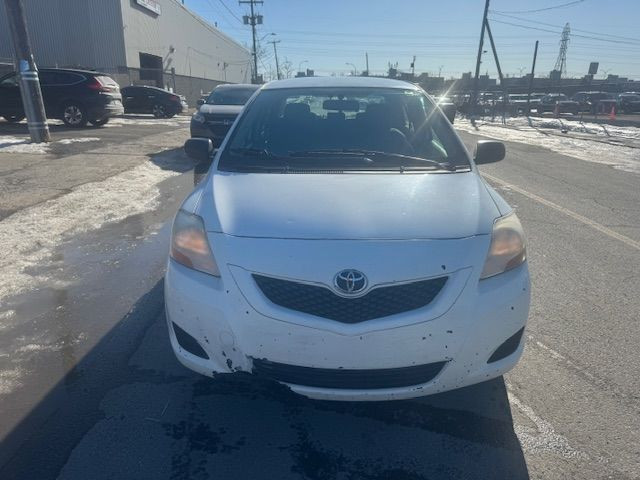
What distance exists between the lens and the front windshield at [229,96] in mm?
12148

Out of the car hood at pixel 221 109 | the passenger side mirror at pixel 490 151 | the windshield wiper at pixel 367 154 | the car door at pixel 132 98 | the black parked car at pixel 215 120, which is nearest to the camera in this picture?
the windshield wiper at pixel 367 154

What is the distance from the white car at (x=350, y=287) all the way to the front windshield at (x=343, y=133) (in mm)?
478

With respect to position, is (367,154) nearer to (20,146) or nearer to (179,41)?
(20,146)

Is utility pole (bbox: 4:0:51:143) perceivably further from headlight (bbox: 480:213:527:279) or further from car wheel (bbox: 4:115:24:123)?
headlight (bbox: 480:213:527:279)

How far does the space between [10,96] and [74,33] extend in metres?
19.9

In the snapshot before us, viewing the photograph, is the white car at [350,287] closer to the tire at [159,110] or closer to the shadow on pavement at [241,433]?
the shadow on pavement at [241,433]

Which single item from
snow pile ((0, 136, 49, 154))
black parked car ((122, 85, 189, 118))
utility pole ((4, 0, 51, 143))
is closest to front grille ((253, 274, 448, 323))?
snow pile ((0, 136, 49, 154))

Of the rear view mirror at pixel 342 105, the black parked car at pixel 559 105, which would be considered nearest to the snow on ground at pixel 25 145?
the rear view mirror at pixel 342 105

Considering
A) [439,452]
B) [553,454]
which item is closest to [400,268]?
[439,452]

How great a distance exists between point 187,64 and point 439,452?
5373 cm

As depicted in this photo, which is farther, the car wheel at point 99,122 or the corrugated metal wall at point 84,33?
the corrugated metal wall at point 84,33

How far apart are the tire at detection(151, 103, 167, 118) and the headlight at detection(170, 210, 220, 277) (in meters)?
25.4

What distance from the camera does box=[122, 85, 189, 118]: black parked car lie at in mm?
25719

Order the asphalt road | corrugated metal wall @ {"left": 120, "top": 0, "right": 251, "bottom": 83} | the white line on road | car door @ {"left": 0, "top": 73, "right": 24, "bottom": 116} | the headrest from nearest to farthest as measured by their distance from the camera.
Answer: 1. the asphalt road
2. the headrest
3. the white line on road
4. car door @ {"left": 0, "top": 73, "right": 24, "bottom": 116}
5. corrugated metal wall @ {"left": 120, "top": 0, "right": 251, "bottom": 83}
